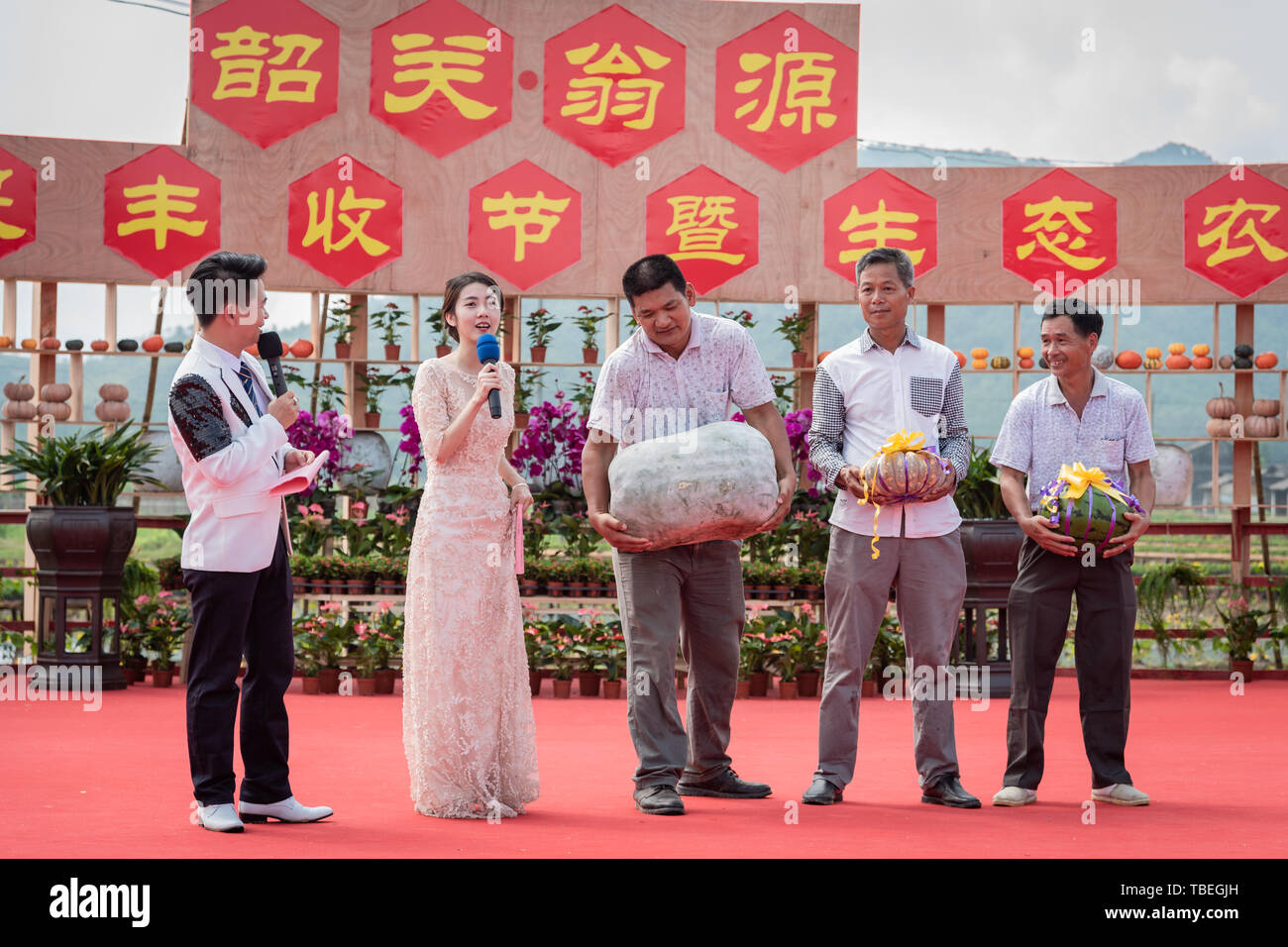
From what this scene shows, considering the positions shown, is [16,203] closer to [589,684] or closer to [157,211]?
[157,211]

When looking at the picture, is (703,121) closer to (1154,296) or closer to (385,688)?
(1154,296)

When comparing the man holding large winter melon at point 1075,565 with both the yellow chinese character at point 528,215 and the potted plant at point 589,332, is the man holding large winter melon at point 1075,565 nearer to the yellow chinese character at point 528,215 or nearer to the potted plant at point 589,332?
the potted plant at point 589,332

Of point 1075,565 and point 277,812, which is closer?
point 277,812

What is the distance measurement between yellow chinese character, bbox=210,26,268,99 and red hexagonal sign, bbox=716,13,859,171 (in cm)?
276

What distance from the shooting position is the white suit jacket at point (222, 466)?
3.08 meters

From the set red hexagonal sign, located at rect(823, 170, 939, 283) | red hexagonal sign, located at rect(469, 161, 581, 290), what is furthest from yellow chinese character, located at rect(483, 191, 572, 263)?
red hexagonal sign, located at rect(823, 170, 939, 283)

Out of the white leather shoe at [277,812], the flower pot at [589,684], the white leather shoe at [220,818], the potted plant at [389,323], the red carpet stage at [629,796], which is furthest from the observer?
the potted plant at [389,323]

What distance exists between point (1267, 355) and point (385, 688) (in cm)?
580

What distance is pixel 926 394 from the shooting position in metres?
3.75

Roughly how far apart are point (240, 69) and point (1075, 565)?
640 cm

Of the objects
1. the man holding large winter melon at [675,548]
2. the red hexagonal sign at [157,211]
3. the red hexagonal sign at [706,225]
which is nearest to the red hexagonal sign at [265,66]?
the red hexagonal sign at [157,211]

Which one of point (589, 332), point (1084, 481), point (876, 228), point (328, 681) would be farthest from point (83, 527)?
point (1084, 481)

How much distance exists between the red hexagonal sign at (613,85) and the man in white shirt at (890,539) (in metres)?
4.93

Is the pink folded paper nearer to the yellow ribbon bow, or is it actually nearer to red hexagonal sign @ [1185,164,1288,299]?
the yellow ribbon bow
